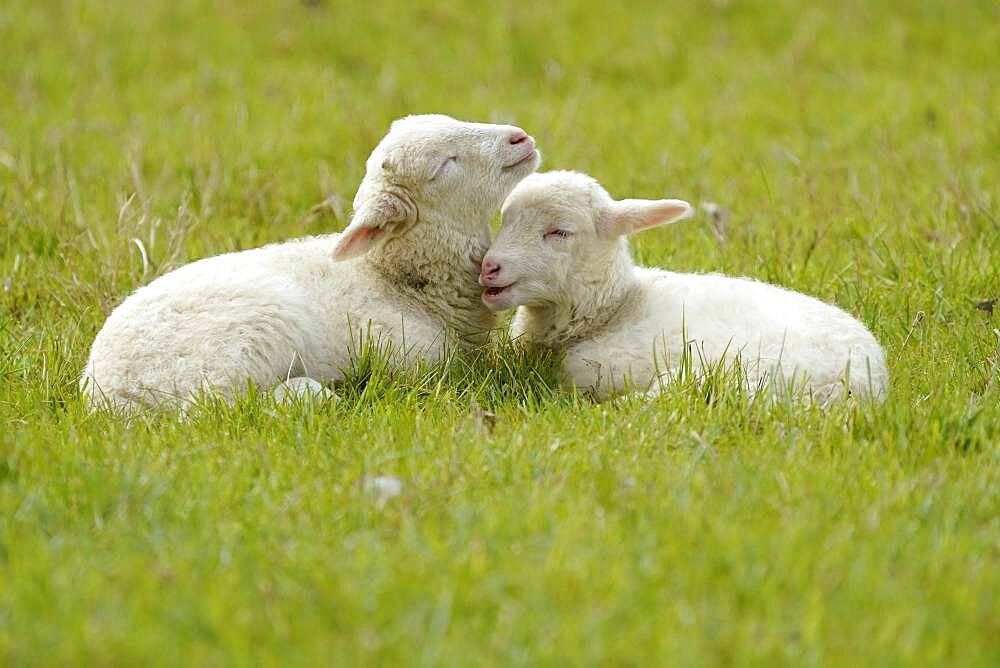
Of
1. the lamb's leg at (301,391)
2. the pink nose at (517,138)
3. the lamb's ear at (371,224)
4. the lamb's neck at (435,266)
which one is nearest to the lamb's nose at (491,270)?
the lamb's neck at (435,266)

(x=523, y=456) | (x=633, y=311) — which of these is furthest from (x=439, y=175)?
(x=523, y=456)

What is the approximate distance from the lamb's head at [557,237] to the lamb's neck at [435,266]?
14cm

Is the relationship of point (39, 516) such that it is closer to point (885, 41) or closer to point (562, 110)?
point (562, 110)

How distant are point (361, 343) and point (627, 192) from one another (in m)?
2.99

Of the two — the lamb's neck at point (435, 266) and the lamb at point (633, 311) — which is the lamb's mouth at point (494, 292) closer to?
the lamb at point (633, 311)

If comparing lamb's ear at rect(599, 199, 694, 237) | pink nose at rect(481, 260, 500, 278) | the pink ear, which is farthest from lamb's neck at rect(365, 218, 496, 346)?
lamb's ear at rect(599, 199, 694, 237)

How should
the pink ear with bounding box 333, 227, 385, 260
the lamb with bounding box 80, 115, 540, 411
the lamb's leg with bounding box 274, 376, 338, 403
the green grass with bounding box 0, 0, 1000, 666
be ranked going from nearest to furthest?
the green grass with bounding box 0, 0, 1000, 666
the lamb's leg with bounding box 274, 376, 338, 403
the lamb with bounding box 80, 115, 540, 411
the pink ear with bounding box 333, 227, 385, 260

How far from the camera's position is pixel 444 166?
457cm

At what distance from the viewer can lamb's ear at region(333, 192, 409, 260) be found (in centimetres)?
437

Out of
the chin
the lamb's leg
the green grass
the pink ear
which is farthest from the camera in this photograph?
the chin

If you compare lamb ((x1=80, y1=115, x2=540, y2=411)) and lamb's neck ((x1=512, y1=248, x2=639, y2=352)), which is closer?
lamb ((x1=80, y1=115, x2=540, y2=411))

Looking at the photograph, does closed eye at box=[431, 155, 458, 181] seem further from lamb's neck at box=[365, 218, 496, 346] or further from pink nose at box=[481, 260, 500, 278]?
pink nose at box=[481, 260, 500, 278]

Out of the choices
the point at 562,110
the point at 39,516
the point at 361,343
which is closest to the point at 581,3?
the point at 562,110

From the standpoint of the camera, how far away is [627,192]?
696 cm
